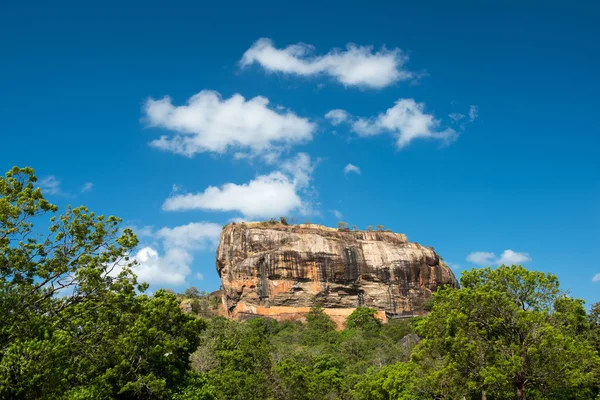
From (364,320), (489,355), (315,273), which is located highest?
(315,273)

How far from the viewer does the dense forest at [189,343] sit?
1274cm

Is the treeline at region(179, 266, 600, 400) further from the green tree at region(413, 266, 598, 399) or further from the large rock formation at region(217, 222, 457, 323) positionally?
the large rock formation at region(217, 222, 457, 323)

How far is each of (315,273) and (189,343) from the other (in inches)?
2025

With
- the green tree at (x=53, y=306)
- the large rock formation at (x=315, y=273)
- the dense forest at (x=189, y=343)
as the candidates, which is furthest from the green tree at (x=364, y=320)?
the green tree at (x=53, y=306)

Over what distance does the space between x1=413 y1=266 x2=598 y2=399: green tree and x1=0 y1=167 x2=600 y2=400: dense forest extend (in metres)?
0.04

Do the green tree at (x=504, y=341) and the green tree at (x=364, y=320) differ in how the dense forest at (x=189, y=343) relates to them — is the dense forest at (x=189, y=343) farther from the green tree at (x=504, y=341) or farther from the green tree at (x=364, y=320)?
the green tree at (x=364, y=320)

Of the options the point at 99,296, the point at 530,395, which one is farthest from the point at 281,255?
the point at 99,296

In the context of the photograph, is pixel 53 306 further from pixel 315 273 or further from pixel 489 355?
pixel 315 273

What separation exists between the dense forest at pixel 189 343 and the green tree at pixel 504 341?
1.8 inches

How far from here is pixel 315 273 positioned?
7419 centimetres

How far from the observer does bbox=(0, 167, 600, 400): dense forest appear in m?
12.7

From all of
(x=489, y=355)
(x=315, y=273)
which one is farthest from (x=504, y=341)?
(x=315, y=273)

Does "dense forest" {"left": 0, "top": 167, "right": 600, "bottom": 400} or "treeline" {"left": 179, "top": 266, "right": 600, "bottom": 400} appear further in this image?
"treeline" {"left": 179, "top": 266, "right": 600, "bottom": 400}

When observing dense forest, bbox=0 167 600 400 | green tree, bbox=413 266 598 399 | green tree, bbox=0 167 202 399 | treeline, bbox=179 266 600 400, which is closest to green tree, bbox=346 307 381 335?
dense forest, bbox=0 167 600 400
